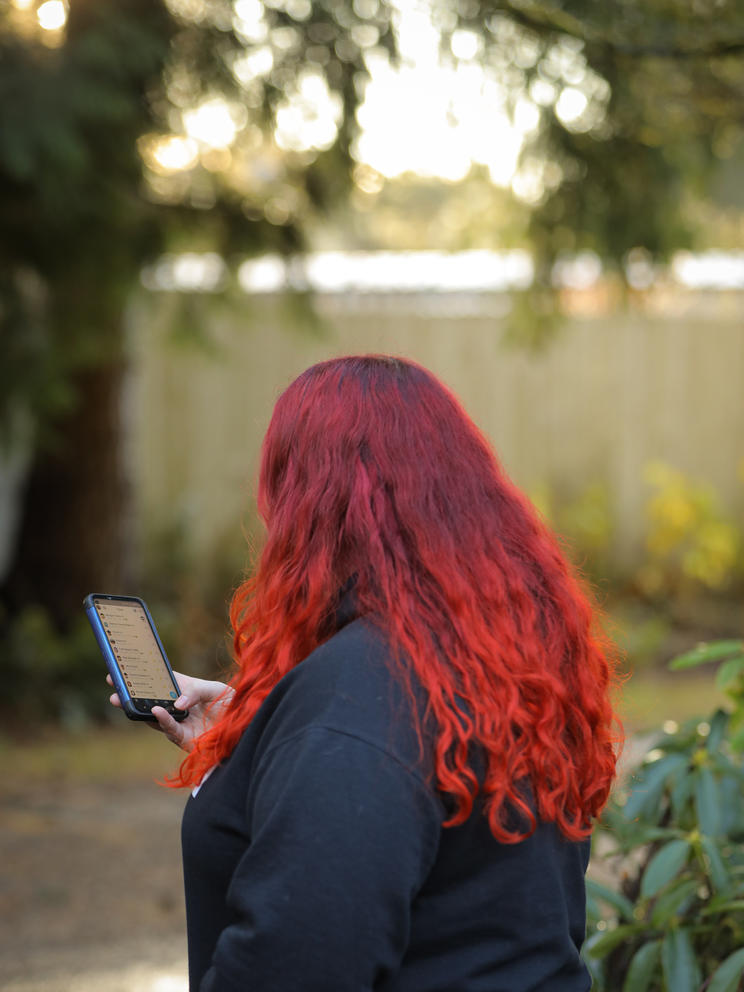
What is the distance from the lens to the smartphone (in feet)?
5.98

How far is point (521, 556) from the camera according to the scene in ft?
Result: 5.10

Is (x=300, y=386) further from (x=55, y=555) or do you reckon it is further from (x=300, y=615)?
(x=55, y=555)

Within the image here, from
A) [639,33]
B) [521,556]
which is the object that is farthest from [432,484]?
[639,33]

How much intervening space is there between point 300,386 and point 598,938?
1382mm

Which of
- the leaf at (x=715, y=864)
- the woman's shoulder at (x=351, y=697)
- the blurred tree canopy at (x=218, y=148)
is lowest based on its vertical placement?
the leaf at (x=715, y=864)

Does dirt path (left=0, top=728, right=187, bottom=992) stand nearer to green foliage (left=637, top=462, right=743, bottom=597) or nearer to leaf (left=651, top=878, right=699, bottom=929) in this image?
leaf (left=651, top=878, right=699, bottom=929)

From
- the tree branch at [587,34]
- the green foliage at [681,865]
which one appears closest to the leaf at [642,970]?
the green foliage at [681,865]

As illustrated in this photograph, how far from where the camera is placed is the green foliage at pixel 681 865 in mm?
2207

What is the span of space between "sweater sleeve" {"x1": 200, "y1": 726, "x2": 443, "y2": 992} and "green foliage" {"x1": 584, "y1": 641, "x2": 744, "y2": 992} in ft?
3.44

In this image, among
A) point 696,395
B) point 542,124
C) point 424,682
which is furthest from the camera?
point 696,395

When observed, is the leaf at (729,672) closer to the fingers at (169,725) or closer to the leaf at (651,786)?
the leaf at (651,786)

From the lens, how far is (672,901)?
2.21 m

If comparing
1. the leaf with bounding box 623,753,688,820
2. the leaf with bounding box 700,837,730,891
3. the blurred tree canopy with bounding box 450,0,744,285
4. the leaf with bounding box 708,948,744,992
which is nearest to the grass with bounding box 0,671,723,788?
the blurred tree canopy with bounding box 450,0,744,285

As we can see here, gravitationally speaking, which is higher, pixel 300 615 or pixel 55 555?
pixel 300 615
